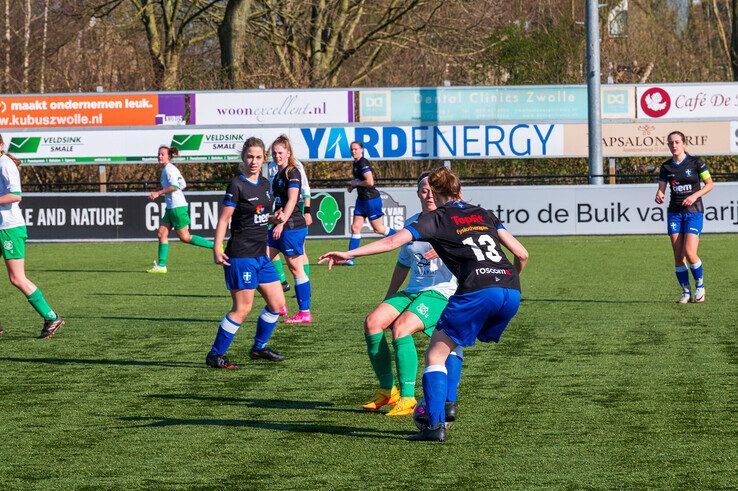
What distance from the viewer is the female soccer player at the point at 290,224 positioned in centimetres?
1170

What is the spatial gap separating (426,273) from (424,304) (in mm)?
242

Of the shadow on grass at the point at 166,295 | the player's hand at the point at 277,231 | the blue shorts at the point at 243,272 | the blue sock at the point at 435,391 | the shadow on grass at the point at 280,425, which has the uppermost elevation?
the player's hand at the point at 277,231

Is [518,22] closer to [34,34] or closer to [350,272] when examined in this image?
[34,34]

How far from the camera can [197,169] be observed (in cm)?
3275

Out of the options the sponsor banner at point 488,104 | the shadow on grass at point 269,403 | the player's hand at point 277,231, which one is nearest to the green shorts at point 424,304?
the shadow on grass at point 269,403

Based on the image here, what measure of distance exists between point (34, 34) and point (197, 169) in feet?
50.7

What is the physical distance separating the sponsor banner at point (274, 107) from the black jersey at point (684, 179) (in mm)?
16491

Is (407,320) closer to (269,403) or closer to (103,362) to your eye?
(269,403)

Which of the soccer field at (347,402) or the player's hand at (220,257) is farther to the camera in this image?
the player's hand at (220,257)

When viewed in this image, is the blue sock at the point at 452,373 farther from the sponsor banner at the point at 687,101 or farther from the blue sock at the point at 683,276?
the sponsor banner at the point at 687,101

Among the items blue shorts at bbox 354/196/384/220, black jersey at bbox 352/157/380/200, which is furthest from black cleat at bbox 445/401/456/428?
blue shorts at bbox 354/196/384/220

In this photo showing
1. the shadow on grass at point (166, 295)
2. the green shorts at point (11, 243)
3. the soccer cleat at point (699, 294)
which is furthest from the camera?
the shadow on grass at point (166, 295)

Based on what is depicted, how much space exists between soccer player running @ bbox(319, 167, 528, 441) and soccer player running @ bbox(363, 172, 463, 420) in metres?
0.65

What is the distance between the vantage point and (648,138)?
30000 mm
